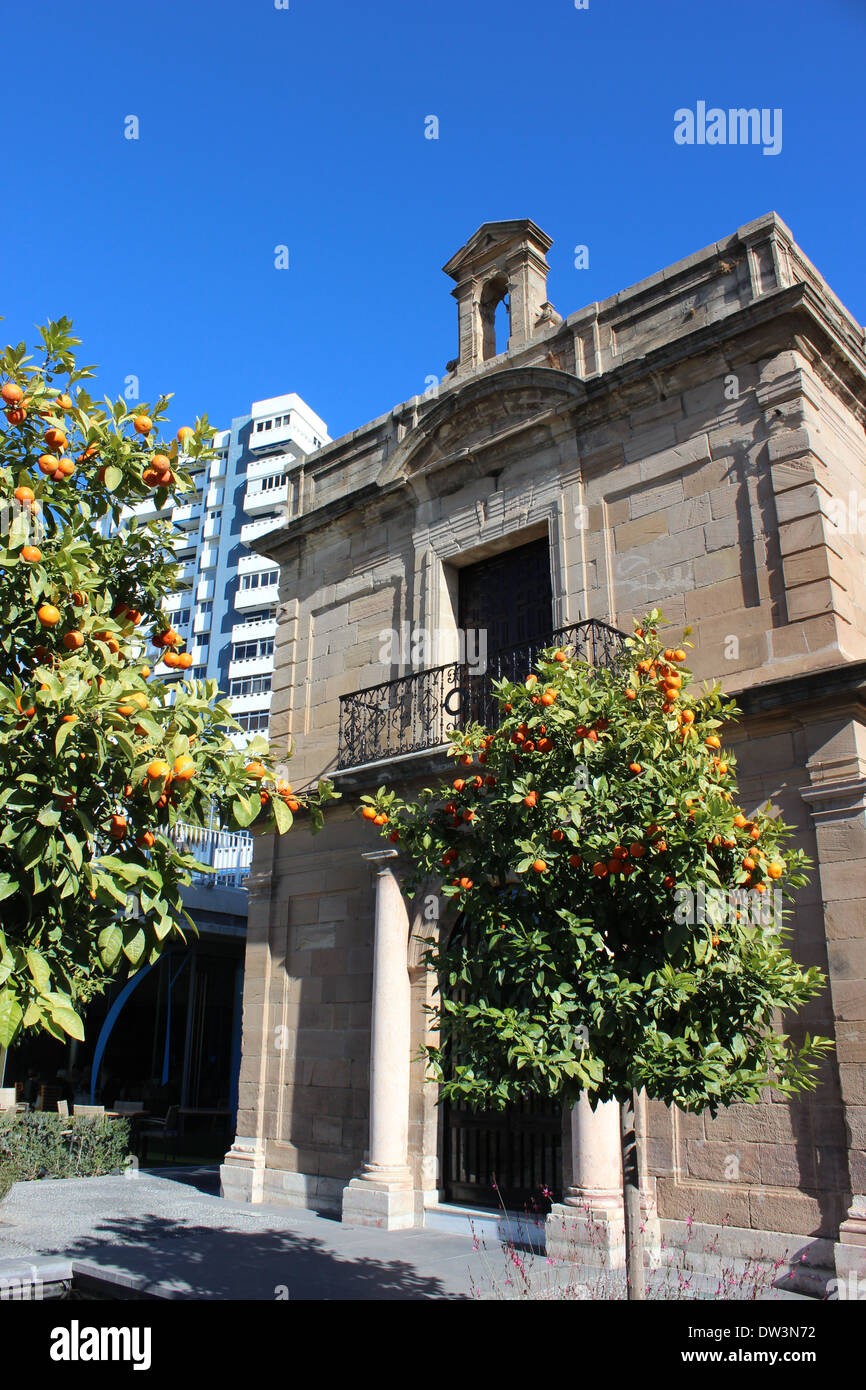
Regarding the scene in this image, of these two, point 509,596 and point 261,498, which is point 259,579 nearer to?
point 261,498

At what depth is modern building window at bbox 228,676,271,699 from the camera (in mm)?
43781

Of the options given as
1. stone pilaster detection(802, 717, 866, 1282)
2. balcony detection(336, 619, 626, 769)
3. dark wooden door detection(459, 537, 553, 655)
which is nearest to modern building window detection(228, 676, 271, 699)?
balcony detection(336, 619, 626, 769)

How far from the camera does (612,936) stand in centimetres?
501

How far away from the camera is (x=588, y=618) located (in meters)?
10.0

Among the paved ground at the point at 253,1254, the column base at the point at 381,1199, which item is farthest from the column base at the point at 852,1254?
the column base at the point at 381,1199

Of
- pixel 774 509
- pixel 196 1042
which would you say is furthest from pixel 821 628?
pixel 196 1042

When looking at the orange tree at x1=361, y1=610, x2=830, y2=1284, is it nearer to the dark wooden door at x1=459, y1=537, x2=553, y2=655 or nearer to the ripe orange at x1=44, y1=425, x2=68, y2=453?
the ripe orange at x1=44, y1=425, x2=68, y2=453

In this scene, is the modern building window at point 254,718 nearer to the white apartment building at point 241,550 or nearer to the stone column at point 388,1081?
the white apartment building at point 241,550

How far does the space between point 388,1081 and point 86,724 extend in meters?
7.38

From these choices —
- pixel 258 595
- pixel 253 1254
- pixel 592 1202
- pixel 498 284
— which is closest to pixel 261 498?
pixel 258 595

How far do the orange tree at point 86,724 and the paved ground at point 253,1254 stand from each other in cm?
280

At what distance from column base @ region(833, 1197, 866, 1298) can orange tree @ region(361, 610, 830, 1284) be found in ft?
8.47
